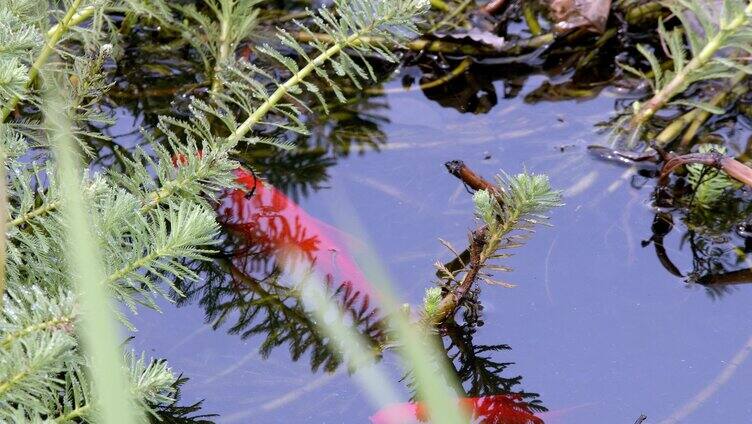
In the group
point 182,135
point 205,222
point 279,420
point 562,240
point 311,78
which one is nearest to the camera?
point 205,222

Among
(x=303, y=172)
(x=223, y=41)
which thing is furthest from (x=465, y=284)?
(x=223, y=41)

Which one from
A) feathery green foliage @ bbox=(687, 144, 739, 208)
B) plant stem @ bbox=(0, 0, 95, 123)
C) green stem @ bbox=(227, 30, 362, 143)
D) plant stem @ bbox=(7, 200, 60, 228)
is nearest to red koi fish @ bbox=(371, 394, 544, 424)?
green stem @ bbox=(227, 30, 362, 143)

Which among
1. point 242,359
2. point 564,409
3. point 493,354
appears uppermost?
point 242,359

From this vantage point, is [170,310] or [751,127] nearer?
[170,310]

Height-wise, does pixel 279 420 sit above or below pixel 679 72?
below

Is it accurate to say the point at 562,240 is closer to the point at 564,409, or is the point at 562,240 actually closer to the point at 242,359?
the point at 564,409

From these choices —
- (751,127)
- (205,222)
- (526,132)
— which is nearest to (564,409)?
(205,222)

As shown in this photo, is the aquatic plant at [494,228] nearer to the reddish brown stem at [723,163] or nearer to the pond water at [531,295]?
the pond water at [531,295]
